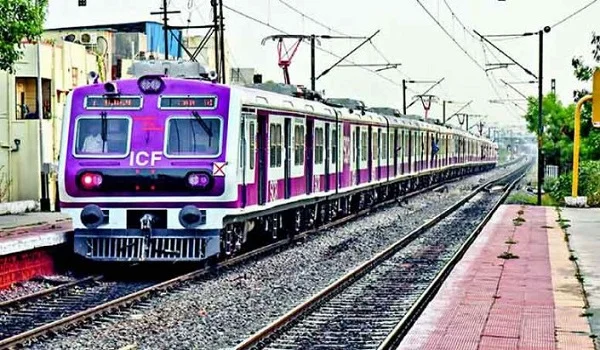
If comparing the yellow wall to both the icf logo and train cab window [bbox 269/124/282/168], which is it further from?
the icf logo

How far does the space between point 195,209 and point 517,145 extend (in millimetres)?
169032

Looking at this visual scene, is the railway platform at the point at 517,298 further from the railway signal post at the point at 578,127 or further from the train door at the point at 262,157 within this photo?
the railway signal post at the point at 578,127

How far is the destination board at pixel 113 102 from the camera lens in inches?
607

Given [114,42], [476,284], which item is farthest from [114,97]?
[114,42]

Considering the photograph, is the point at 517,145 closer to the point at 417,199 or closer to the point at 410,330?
the point at 417,199

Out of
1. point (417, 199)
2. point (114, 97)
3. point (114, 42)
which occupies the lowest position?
point (417, 199)

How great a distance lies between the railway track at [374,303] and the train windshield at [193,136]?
8.57ft

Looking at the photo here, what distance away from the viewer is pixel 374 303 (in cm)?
1334

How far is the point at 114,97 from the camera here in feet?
50.7

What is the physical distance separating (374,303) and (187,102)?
162 inches

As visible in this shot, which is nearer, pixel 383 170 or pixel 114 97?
pixel 114 97

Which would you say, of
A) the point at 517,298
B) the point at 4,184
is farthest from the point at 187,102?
the point at 4,184

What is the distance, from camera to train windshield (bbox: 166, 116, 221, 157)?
50.1 feet

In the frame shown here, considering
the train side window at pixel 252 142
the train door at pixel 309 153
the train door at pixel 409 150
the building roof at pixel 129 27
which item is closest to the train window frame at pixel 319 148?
the train door at pixel 309 153
